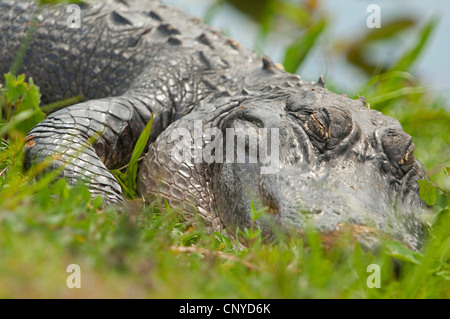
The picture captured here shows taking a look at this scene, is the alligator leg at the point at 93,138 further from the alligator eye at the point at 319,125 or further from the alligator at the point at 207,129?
the alligator eye at the point at 319,125

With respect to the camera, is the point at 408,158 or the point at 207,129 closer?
the point at 408,158

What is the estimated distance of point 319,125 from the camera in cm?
278

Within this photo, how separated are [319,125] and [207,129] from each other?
0.75 m

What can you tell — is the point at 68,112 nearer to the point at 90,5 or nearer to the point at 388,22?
the point at 90,5

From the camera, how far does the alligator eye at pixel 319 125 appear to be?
273cm

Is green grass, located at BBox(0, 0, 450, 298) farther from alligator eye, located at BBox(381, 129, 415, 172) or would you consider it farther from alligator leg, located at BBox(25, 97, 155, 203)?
alligator leg, located at BBox(25, 97, 155, 203)

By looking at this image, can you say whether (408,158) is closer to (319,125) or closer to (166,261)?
(319,125)

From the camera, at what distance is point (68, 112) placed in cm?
326

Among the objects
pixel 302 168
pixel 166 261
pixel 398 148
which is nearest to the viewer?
pixel 166 261

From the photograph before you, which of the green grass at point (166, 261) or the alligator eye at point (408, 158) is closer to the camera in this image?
the green grass at point (166, 261)

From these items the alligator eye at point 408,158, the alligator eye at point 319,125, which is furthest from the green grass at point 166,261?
the alligator eye at point 319,125

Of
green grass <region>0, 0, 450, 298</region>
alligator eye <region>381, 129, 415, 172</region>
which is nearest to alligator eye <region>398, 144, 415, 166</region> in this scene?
alligator eye <region>381, 129, 415, 172</region>

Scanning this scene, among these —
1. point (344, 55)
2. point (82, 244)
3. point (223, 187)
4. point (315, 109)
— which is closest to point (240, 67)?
point (315, 109)

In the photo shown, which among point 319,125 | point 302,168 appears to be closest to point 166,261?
point 302,168
